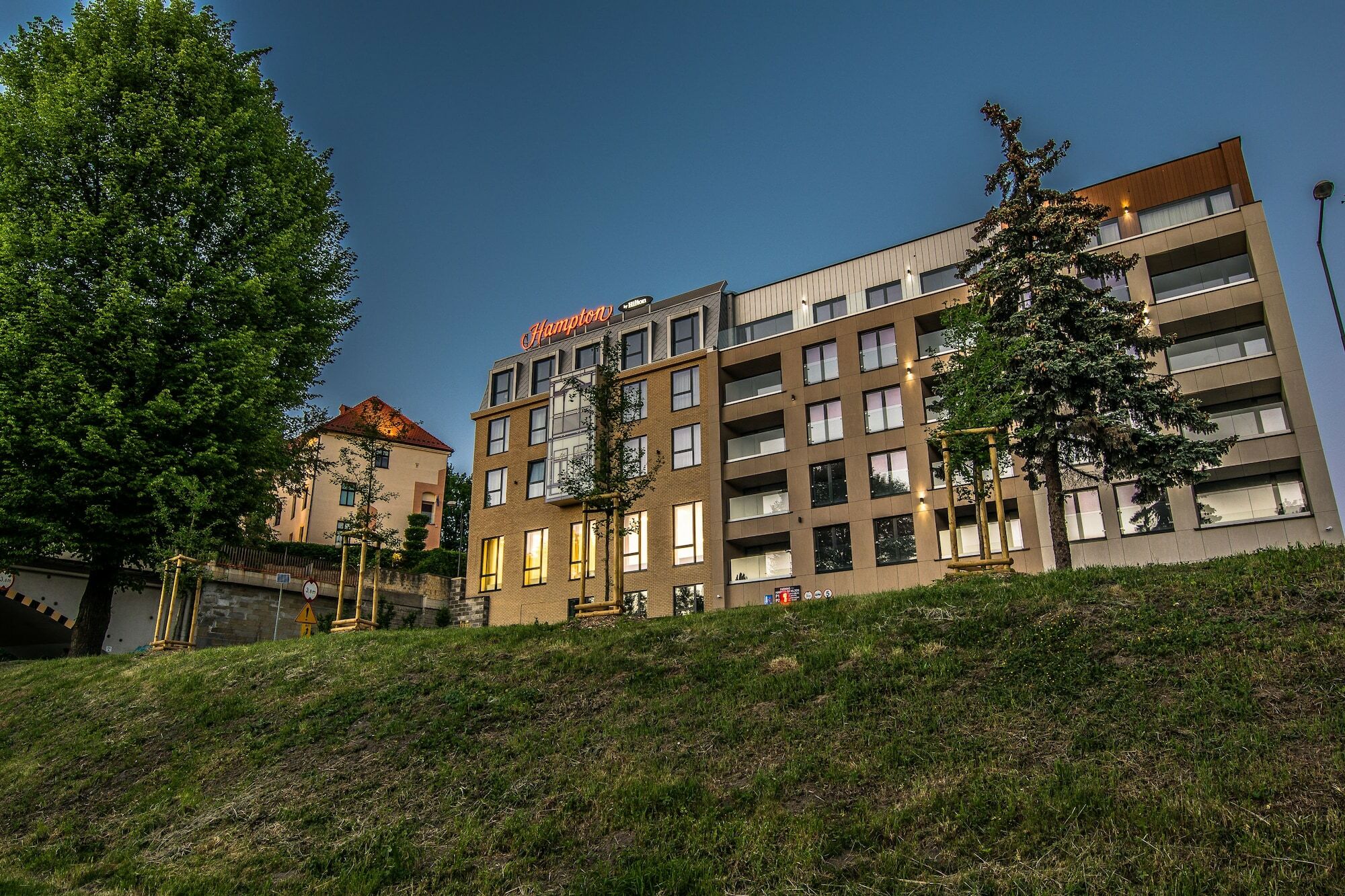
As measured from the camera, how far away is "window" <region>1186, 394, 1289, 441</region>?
32.9 m

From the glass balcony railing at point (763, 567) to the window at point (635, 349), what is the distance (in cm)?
1363

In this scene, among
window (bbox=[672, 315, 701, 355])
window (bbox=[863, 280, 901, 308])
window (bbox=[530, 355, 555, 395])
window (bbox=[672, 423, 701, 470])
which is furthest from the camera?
window (bbox=[530, 355, 555, 395])

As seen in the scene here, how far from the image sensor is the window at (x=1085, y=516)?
34469mm

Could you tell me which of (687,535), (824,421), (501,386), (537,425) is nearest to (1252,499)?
(824,421)

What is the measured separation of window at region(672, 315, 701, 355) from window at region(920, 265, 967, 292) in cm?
1222

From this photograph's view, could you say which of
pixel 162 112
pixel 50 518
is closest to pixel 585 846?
pixel 50 518

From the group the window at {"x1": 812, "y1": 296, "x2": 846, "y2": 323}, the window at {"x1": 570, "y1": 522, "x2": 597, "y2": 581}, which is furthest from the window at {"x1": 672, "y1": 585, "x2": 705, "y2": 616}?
the window at {"x1": 812, "y1": 296, "x2": 846, "y2": 323}

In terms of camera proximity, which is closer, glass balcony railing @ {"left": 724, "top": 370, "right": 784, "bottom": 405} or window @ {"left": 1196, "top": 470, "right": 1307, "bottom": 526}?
window @ {"left": 1196, "top": 470, "right": 1307, "bottom": 526}

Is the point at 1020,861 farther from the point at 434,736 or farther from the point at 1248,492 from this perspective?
the point at 1248,492

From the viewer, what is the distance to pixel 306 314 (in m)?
27.0

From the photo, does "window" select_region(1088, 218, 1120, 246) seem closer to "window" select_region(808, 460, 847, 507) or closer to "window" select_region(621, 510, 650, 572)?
"window" select_region(808, 460, 847, 507)

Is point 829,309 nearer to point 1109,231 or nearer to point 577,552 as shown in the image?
point 1109,231

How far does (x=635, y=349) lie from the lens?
5009 cm

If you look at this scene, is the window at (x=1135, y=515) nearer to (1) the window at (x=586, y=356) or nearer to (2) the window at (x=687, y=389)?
(2) the window at (x=687, y=389)
